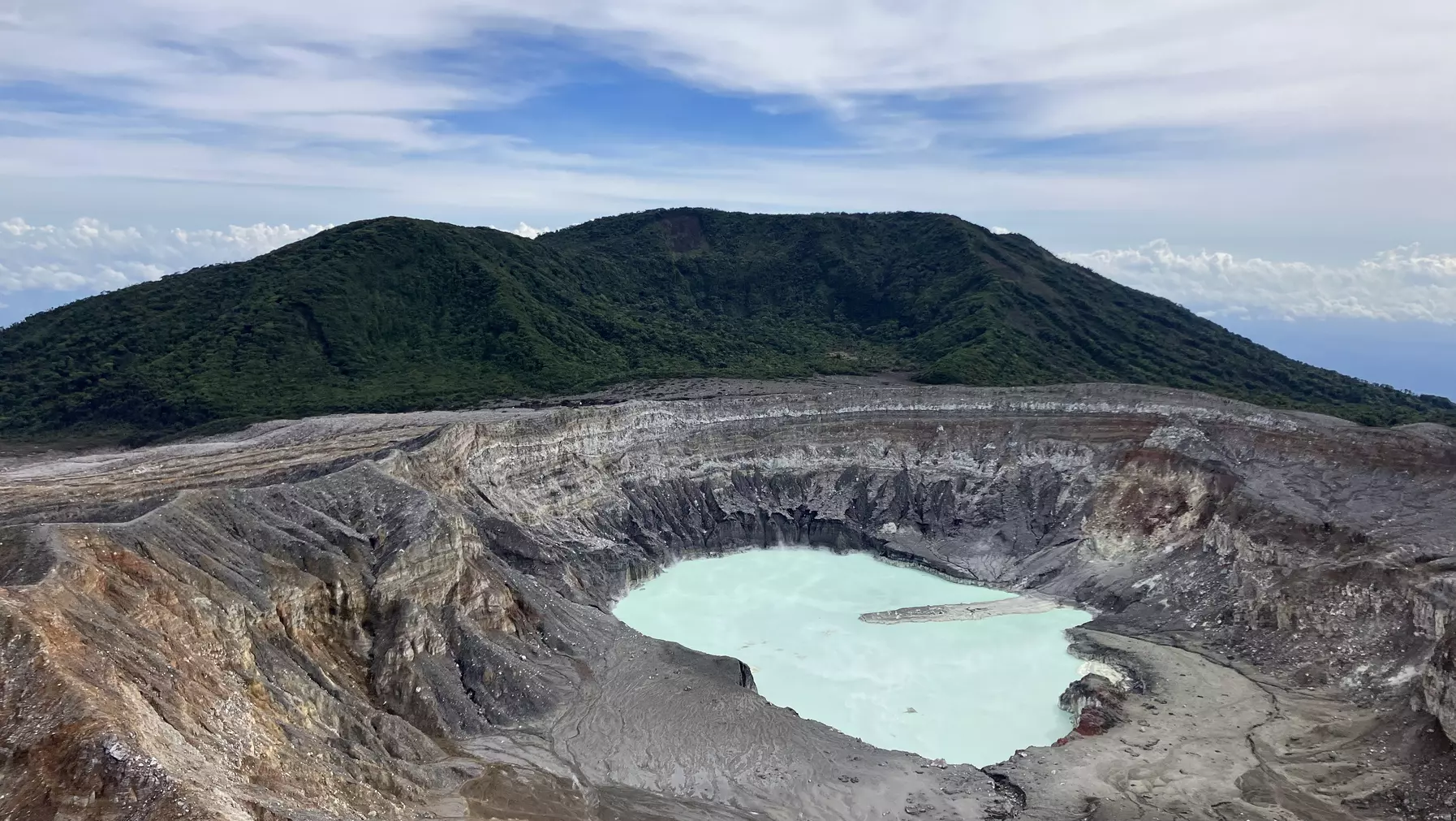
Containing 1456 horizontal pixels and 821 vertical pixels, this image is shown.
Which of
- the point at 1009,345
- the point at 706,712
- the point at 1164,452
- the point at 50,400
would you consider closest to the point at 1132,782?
the point at 706,712

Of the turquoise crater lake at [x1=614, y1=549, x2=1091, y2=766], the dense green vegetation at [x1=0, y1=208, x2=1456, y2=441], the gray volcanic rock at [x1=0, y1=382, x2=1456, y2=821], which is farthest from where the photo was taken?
the dense green vegetation at [x1=0, y1=208, x2=1456, y2=441]

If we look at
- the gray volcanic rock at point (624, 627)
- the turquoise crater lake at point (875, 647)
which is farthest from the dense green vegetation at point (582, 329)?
the turquoise crater lake at point (875, 647)

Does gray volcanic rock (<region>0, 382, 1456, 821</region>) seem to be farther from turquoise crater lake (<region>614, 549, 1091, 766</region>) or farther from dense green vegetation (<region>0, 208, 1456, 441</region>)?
dense green vegetation (<region>0, 208, 1456, 441</region>)

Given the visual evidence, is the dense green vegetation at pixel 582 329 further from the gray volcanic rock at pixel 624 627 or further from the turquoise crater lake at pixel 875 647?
the turquoise crater lake at pixel 875 647

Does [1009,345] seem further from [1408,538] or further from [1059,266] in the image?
[1408,538]

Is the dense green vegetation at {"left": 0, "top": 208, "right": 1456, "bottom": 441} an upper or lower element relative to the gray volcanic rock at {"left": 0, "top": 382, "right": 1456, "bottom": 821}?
upper

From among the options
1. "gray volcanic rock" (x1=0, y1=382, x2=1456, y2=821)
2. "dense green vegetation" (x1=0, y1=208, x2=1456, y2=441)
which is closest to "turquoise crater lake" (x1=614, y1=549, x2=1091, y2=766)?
"gray volcanic rock" (x1=0, y1=382, x2=1456, y2=821)
